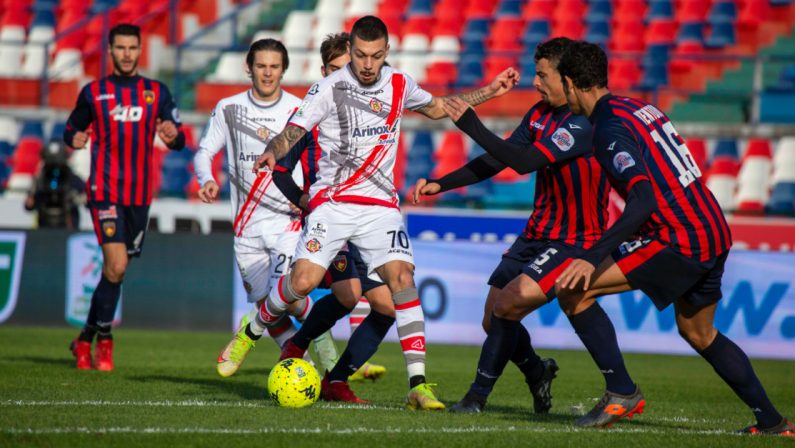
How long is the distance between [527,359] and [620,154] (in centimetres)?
180

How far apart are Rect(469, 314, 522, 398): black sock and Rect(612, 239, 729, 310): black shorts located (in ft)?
3.02

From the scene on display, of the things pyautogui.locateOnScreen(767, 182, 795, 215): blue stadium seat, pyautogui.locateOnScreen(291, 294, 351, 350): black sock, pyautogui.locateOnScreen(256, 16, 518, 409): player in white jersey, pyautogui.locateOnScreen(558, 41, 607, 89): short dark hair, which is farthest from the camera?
pyautogui.locateOnScreen(767, 182, 795, 215): blue stadium seat

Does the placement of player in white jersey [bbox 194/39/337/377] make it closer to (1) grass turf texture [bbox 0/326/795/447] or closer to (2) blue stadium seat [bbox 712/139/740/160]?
(1) grass turf texture [bbox 0/326/795/447]

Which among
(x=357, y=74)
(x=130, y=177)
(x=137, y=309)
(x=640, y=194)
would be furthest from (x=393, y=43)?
(x=640, y=194)

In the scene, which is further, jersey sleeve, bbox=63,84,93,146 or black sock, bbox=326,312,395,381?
jersey sleeve, bbox=63,84,93,146

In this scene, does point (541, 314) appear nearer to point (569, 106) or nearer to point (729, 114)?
point (729, 114)

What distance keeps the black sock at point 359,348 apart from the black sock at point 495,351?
2.91 ft

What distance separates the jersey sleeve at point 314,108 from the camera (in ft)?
22.8

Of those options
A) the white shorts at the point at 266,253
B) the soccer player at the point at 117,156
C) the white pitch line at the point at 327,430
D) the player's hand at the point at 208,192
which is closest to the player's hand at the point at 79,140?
the soccer player at the point at 117,156

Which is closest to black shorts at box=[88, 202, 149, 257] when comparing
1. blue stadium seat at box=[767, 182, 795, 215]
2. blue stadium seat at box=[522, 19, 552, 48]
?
blue stadium seat at box=[767, 182, 795, 215]

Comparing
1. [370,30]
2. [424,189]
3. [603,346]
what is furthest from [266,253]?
Answer: [603,346]

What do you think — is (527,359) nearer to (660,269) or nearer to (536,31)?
(660,269)

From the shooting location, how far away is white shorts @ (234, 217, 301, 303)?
8.45m

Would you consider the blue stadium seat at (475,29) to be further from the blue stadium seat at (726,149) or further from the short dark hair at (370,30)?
the short dark hair at (370,30)
